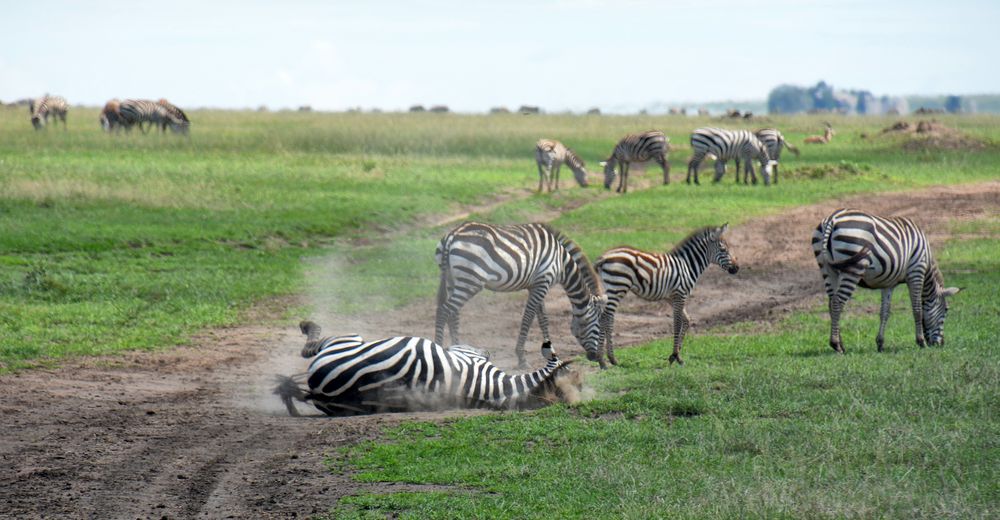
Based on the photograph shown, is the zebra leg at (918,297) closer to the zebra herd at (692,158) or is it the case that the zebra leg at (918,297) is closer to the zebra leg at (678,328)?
the zebra leg at (678,328)

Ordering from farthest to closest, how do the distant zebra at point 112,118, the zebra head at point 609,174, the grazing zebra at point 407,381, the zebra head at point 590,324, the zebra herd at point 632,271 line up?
1. the distant zebra at point 112,118
2. the zebra head at point 609,174
3. the zebra herd at point 632,271
4. the zebra head at point 590,324
5. the grazing zebra at point 407,381

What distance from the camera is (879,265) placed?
43.4ft

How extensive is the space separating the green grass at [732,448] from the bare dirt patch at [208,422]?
2.00 ft

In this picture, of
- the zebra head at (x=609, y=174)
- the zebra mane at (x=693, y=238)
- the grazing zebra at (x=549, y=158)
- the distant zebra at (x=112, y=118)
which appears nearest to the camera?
the zebra mane at (x=693, y=238)

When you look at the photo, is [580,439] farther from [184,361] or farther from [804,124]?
[804,124]

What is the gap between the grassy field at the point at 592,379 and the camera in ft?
24.5

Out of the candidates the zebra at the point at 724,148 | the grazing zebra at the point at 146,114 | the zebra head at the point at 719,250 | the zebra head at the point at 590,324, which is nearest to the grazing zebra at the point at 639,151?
the zebra at the point at 724,148

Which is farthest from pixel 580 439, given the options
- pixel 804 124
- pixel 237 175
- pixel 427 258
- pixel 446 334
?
pixel 804 124

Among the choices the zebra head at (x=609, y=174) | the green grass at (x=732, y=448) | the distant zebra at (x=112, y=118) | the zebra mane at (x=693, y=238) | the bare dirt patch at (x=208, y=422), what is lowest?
the bare dirt patch at (x=208, y=422)

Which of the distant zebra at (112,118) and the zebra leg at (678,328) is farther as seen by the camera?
the distant zebra at (112,118)

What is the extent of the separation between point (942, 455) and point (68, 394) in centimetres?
772

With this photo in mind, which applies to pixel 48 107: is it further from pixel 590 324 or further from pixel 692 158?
pixel 590 324

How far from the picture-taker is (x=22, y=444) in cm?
886

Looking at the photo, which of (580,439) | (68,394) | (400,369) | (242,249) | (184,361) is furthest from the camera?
(242,249)
